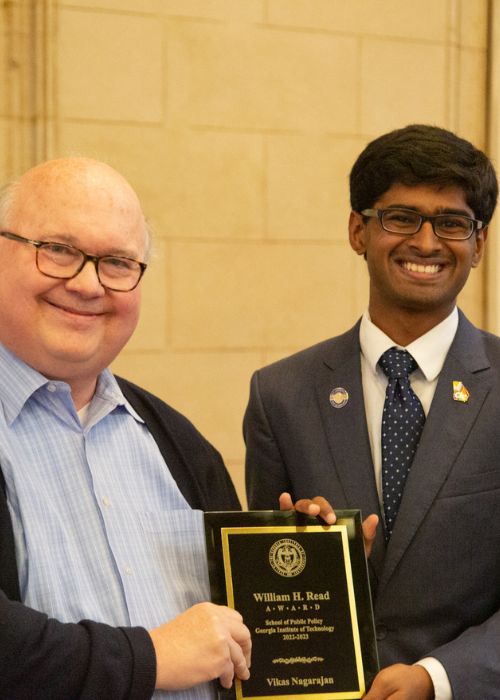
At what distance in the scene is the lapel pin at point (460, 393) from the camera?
275 cm

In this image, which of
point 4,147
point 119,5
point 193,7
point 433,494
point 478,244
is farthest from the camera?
point 193,7

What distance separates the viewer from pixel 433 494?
2.65 metres

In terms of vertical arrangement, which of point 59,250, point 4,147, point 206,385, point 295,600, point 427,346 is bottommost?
point 295,600

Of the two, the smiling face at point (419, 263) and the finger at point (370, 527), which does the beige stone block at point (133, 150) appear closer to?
the smiling face at point (419, 263)

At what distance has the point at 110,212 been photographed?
2.24 m

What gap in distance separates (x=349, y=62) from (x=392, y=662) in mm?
3001

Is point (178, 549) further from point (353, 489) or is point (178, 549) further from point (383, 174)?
point (383, 174)

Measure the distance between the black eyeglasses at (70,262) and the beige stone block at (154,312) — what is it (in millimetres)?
2324

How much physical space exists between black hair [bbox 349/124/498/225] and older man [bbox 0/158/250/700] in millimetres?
746

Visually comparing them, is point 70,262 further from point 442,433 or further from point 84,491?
point 442,433

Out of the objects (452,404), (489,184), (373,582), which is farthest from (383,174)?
(373,582)

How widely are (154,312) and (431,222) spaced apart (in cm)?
207

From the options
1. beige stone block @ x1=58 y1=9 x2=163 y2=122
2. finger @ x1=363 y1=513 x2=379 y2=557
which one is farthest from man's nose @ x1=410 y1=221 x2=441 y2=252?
beige stone block @ x1=58 y1=9 x2=163 y2=122

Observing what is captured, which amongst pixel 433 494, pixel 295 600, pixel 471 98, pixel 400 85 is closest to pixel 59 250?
pixel 295 600
